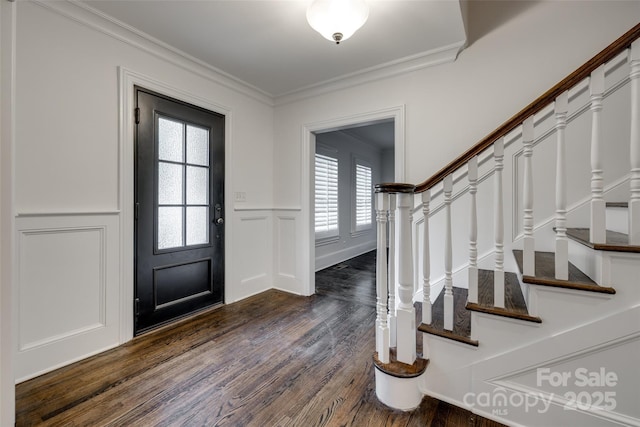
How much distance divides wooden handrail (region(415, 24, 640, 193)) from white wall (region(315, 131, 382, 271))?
10.3ft

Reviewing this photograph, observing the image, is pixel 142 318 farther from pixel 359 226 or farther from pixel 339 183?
pixel 359 226

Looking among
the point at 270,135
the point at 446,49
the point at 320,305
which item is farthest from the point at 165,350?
the point at 446,49

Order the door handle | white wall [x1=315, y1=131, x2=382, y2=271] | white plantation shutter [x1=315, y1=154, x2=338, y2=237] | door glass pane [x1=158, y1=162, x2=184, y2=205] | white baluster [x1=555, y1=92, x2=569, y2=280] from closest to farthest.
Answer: white baluster [x1=555, y1=92, x2=569, y2=280], door glass pane [x1=158, y1=162, x2=184, y2=205], the door handle, white plantation shutter [x1=315, y1=154, x2=338, y2=237], white wall [x1=315, y1=131, x2=382, y2=271]

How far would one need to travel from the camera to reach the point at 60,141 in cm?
177

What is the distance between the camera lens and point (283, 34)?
2.11 metres

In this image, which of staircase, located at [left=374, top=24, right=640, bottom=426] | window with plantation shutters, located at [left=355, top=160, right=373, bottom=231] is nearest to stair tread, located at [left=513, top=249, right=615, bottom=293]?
staircase, located at [left=374, top=24, right=640, bottom=426]

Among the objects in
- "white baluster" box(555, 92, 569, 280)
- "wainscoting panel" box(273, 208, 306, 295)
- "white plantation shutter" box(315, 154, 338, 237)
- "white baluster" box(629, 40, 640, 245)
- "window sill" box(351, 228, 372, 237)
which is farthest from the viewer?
"window sill" box(351, 228, 372, 237)

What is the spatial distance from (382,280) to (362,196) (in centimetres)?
436

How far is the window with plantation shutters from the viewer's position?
18.3ft

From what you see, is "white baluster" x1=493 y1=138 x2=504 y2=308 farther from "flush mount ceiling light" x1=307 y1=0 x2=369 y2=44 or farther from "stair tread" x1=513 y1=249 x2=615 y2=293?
"flush mount ceiling light" x1=307 y1=0 x2=369 y2=44

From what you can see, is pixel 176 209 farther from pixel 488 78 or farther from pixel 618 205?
pixel 618 205

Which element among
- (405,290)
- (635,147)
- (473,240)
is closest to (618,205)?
(635,147)

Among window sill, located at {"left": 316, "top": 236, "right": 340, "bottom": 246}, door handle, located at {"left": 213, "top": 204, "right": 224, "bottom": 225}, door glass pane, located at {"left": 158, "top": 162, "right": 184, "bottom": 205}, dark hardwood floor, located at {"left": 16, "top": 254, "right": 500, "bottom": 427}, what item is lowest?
dark hardwood floor, located at {"left": 16, "top": 254, "right": 500, "bottom": 427}

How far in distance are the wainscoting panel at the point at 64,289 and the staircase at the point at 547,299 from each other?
6.49 ft
